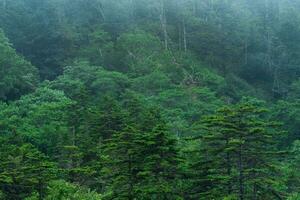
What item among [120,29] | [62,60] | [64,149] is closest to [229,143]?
[64,149]

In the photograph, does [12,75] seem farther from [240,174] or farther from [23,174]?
[240,174]

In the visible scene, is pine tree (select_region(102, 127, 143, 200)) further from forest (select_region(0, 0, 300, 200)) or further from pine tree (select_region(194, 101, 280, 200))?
pine tree (select_region(194, 101, 280, 200))

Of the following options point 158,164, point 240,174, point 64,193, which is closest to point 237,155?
point 240,174

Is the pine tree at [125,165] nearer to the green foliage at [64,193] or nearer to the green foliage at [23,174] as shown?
the green foliage at [64,193]

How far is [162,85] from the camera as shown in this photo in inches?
2090

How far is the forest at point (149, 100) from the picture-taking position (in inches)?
956

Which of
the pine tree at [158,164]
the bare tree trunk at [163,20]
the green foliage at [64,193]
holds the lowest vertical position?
the green foliage at [64,193]

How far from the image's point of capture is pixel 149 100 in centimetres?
4916

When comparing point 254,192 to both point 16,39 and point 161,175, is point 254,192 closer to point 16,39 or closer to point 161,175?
point 161,175

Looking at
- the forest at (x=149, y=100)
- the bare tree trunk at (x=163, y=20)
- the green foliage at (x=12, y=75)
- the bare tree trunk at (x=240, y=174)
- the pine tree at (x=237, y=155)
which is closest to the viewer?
the pine tree at (x=237, y=155)

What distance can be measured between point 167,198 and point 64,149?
8.08m

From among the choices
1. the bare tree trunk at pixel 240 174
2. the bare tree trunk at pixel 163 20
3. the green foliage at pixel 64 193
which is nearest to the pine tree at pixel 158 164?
the green foliage at pixel 64 193

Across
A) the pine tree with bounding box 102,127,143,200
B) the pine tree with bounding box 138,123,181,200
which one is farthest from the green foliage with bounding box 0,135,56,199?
the pine tree with bounding box 138,123,181,200

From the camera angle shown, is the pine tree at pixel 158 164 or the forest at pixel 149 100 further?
the forest at pixel 149 100
